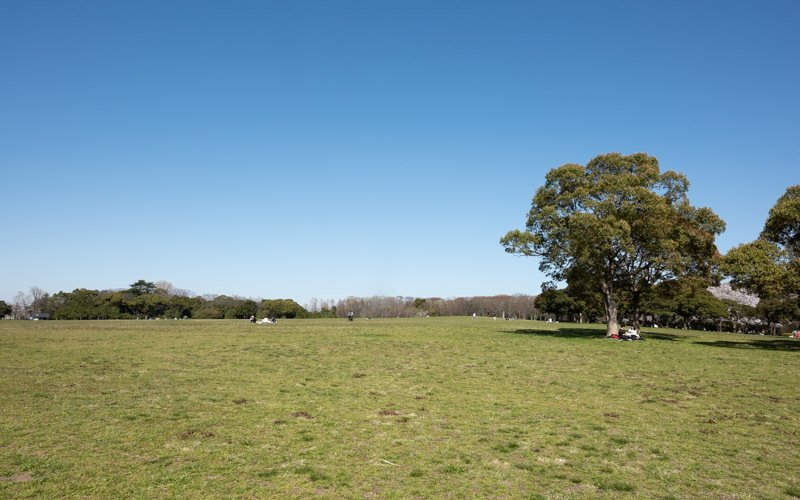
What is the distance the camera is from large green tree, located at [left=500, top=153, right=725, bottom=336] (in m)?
34.6

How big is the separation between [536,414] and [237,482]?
7.82 metres

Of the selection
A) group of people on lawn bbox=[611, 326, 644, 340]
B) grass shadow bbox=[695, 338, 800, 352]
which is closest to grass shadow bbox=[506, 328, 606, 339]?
group of people on lawn bbox=[611, 326, 644, 340]

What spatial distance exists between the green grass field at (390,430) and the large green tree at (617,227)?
1622 centimetres

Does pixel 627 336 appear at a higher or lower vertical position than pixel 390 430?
higher

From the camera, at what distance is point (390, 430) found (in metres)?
10.2

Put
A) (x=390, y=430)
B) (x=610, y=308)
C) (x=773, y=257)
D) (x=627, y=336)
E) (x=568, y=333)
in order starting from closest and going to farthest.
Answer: (x=390, y=430), (x=773, y=257), (x=627, y=336), (x=610, y=308), (x=568, y=333)

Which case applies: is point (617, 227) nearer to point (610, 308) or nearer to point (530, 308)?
point (610, 308)

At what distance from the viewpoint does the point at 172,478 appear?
713 centimetres

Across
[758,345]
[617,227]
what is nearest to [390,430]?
[617,227]

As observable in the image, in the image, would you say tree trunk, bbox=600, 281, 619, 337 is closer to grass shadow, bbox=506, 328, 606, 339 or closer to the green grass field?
grass shadow, bbox=506, 328, 606, 339

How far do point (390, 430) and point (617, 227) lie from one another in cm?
2934

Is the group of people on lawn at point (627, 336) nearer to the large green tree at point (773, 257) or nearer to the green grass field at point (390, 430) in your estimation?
the large green tree at point (773, 257)

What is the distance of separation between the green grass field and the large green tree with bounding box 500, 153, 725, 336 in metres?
16.2

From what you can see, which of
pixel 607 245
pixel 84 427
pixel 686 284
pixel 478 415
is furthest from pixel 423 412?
pixel 686 284
